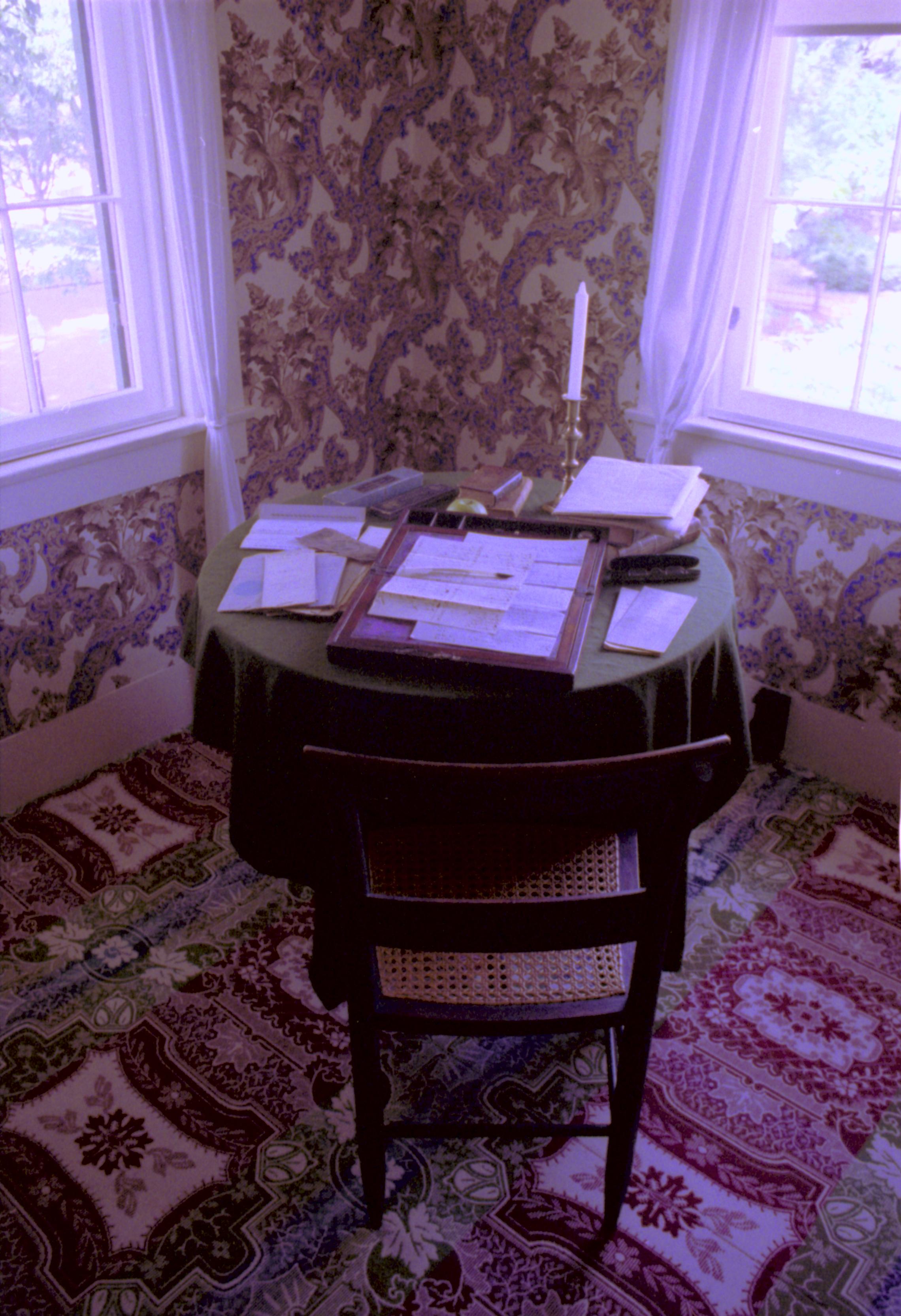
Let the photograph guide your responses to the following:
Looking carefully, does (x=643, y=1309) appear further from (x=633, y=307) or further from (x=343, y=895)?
(x=633, y=307)

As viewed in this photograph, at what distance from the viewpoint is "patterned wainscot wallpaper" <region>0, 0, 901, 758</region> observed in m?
2.50

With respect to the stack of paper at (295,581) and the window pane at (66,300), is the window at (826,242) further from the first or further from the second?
the window pane at (66,300)

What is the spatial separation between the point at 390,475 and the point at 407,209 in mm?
1335

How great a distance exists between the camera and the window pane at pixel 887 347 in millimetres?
2320

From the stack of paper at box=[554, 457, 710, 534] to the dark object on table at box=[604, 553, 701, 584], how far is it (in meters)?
0.08

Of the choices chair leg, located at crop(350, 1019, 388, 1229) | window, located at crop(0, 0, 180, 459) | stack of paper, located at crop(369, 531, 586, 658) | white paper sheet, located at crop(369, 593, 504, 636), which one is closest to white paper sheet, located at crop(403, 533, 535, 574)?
stack of paper, located at crop(369, 531, 586, 658)

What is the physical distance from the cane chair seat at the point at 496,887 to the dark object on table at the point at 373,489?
2.56ft

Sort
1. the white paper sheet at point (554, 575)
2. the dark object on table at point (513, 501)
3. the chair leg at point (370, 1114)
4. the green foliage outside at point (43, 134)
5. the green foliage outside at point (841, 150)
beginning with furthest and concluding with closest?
the green foliage outside at point (841, 150)
the green foliage outside at point (43, 134)
the dark object on table at point (513, 501)
the white paper sheet at point (554, 575)
the chair leg at point (370, 1114)

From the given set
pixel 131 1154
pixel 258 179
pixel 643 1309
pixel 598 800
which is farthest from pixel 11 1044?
pixel 258 179

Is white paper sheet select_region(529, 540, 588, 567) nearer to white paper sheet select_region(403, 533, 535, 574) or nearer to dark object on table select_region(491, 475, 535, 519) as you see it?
white paper sheet select_region(403, 533, 535, 574)

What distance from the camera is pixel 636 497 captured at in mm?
1894

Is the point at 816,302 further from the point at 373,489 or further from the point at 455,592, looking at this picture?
the point at 455,592

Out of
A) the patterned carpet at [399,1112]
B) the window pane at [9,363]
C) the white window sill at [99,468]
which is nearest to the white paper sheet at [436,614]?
the patterned carpet at [399,1112]

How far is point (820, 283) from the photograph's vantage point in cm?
246
